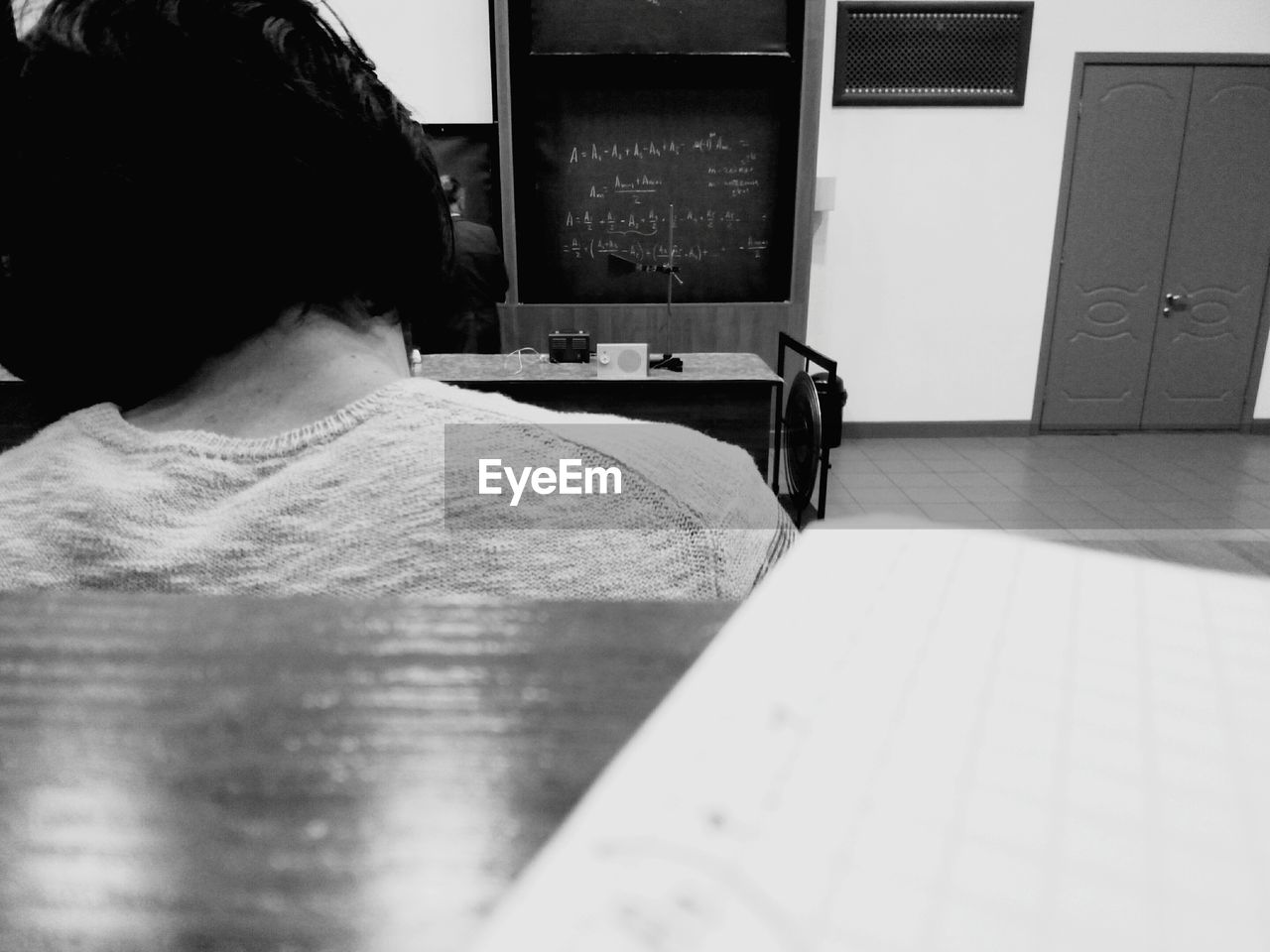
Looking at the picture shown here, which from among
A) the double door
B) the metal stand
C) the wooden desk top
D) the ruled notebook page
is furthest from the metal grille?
the ruled notebook page

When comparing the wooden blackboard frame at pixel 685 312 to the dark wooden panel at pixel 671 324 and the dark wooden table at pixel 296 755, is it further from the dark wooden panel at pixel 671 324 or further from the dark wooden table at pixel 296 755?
the dark wooden table at pixel 296 755

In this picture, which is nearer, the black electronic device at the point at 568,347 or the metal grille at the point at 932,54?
the black electronic device at the point at 568,347

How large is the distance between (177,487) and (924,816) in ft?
1.82

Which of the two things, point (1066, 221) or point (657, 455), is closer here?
point (657, 455)

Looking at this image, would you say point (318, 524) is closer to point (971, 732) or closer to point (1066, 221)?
point (971, 732)

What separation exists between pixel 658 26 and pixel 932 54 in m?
1.47

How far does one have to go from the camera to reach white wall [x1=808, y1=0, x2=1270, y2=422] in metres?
4.61

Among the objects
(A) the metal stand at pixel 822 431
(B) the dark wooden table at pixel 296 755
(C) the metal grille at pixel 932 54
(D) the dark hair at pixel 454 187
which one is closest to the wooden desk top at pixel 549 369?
(A) the metal stand at pixel 822 431

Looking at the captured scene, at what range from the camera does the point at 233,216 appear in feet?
2.05

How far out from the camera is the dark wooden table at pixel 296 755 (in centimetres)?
17

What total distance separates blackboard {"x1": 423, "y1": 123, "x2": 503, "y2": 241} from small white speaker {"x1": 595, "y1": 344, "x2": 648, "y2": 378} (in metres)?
1.55

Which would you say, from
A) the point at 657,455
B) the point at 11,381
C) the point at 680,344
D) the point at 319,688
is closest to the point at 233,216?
the point at 657,455

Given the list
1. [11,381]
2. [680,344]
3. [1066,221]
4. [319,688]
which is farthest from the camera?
[1066,221]

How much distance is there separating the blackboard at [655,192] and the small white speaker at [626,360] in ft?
4.59
